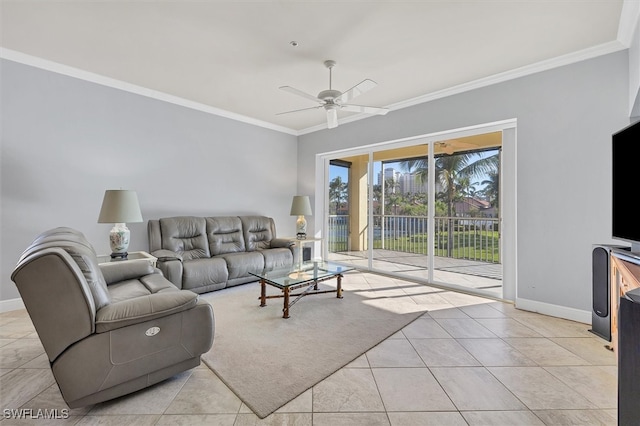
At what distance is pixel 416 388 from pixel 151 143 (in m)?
4.31

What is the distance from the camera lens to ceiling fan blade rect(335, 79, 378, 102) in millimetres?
2674

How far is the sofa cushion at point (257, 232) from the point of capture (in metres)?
4.71

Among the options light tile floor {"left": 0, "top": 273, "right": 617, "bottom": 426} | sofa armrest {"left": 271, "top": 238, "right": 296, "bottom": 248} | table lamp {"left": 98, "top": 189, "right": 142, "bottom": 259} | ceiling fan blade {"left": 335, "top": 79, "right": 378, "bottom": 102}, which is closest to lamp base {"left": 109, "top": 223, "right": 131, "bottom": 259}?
table lamp {"left": 98, "top": 189, "right": 142, "bottom": 259}

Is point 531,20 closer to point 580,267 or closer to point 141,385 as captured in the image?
point 580,267

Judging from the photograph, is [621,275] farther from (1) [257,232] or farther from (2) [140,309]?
(1) [257,232]

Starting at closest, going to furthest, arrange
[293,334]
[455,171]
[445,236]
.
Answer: [293,334] → [455,171] → [445,236]

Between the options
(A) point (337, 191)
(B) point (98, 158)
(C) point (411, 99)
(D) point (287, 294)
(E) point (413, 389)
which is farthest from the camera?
(A) point (337, 191)

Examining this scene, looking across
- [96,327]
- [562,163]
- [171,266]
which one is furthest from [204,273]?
[562,163]

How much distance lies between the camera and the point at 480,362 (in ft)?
7.00

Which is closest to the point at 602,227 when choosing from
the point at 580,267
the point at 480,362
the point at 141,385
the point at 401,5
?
the point at 580,267

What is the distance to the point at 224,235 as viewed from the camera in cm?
444

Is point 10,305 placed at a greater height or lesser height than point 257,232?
lesser

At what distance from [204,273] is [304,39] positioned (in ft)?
9.49

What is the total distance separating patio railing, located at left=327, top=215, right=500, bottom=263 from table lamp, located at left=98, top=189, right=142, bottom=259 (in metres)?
3.69
